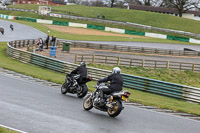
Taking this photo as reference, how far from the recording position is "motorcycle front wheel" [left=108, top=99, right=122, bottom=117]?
12.3 metres

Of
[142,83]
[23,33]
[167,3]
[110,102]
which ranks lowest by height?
[142,83]

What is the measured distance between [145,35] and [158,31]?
25.4 ft

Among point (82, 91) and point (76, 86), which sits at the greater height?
point (76, 86)

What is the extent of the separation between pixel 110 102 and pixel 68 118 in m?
1.74

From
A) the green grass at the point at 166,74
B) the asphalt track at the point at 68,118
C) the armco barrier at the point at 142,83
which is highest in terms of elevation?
the asphalt track at the point at 68,118

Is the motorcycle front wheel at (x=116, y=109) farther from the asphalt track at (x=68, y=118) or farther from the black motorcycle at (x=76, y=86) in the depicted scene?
the black motorcycle at (x=76, y=86)

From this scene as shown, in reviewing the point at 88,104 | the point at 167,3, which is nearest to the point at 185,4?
the point at 167,3

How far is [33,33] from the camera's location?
64.0 m

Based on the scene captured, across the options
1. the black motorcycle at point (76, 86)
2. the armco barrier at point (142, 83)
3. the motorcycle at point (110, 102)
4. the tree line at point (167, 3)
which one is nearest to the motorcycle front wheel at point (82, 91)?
the black motorcycle at point (76, 86)

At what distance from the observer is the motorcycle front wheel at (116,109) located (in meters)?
12.3

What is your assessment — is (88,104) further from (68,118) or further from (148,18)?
(148,18)

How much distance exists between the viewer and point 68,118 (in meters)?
11.7

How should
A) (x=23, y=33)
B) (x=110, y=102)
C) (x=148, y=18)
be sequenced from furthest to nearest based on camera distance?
1. (x=148, y=18)
2. (x=23, y=33)
3. (x=110, y=102)

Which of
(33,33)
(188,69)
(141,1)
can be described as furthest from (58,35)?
(141,1)
